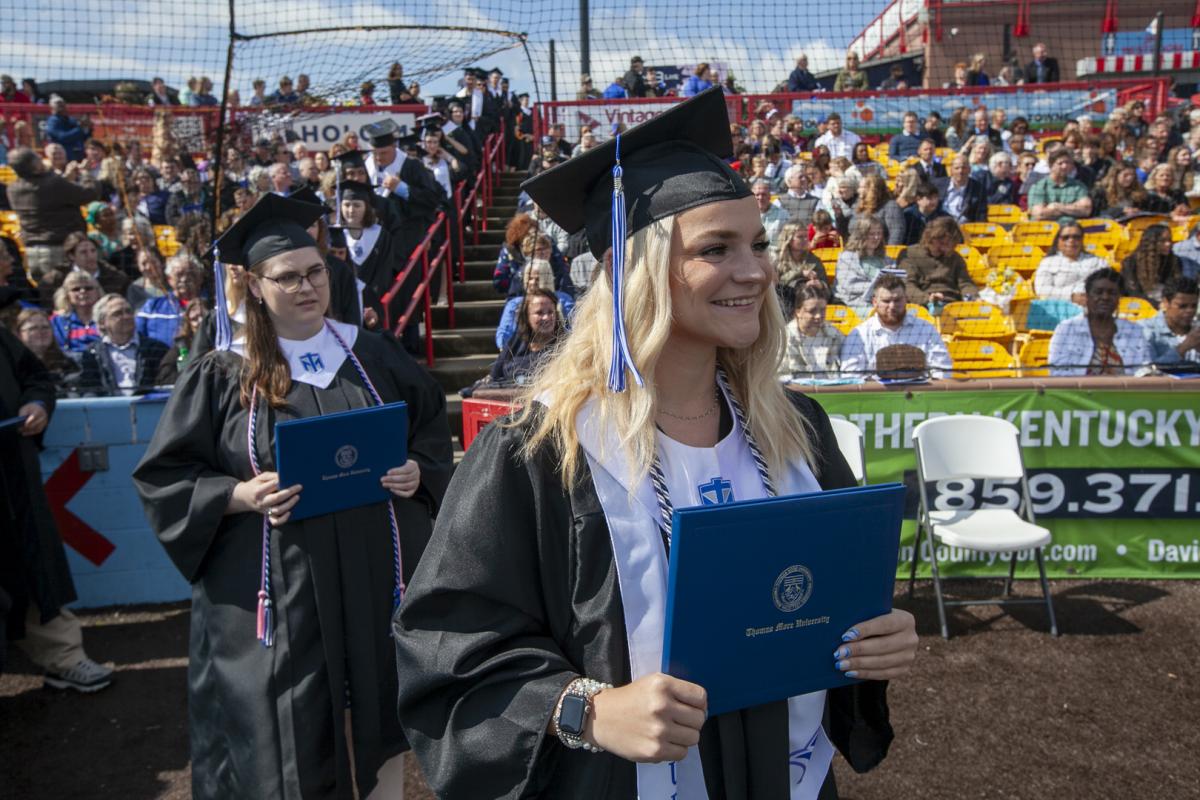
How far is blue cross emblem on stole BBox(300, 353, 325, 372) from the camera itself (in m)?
2.90

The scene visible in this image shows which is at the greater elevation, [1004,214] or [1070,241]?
[1004,214]

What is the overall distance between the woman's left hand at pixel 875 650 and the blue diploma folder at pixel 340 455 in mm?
1646

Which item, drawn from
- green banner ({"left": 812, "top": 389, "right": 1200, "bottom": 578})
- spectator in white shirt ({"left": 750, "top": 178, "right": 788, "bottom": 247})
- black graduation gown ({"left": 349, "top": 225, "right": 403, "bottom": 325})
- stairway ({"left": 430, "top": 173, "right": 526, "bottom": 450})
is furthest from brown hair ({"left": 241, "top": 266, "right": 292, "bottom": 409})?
spectator in white shirt ({"left": 750, "top": 178, "right": 788, "bottom": 247})

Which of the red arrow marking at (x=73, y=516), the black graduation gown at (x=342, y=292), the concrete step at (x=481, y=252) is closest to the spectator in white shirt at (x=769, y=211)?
the concrete step at (x=481, y=252)

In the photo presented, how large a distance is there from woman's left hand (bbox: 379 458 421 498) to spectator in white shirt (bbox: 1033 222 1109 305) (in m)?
6.30

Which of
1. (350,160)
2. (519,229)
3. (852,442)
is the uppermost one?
(350,160)

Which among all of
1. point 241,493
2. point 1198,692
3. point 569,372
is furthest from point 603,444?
point 1198,692

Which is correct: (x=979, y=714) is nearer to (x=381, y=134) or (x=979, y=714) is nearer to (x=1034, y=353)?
(x=1034, y=353)

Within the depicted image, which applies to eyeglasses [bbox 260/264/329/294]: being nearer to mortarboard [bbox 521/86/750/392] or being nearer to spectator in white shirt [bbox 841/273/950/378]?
mortarboard [bbox 521/86/750/392]

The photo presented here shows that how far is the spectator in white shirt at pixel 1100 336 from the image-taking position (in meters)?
5.91

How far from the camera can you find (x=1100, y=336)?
19.4ft

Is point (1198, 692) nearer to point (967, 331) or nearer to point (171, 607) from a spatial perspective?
point (967, 331)

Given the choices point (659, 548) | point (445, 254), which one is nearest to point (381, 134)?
point (445, 254)

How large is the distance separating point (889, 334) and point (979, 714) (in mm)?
2670
